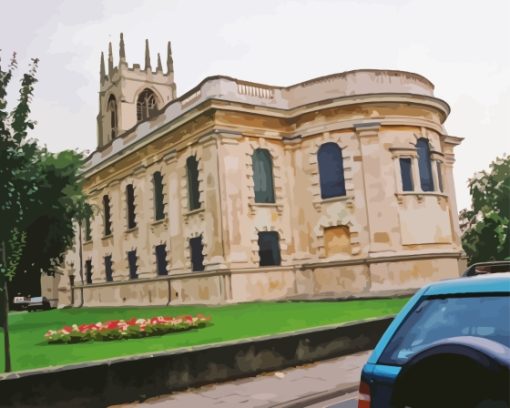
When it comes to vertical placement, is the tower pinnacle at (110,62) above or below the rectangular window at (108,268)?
above

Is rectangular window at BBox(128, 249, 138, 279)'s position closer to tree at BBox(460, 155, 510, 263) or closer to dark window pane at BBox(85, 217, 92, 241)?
dark window pane at BBox(85, 217, 92, 241)

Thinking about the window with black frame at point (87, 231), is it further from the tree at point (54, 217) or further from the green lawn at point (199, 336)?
the green lawn at point (199, 336)

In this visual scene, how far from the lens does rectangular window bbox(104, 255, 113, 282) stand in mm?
36787

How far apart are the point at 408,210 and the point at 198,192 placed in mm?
10623

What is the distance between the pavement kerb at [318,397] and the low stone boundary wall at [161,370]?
176cm

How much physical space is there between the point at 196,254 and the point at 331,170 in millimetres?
8145

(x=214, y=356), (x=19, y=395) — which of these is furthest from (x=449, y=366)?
(x=214, y=356)

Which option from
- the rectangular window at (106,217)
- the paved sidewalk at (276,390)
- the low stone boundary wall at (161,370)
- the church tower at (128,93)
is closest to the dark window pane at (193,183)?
the rectangular window at (106,217)

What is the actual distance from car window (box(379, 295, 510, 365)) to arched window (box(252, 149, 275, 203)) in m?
23.2

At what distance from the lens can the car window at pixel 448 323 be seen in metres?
2.61

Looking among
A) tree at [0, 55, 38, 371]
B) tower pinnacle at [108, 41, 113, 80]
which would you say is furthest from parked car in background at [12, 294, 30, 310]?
tree at [0, 55, 38, 371]

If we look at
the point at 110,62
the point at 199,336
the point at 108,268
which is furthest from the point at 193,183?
the point at 110,62

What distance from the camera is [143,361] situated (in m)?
7.67

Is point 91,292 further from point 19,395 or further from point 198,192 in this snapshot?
point 19,395
